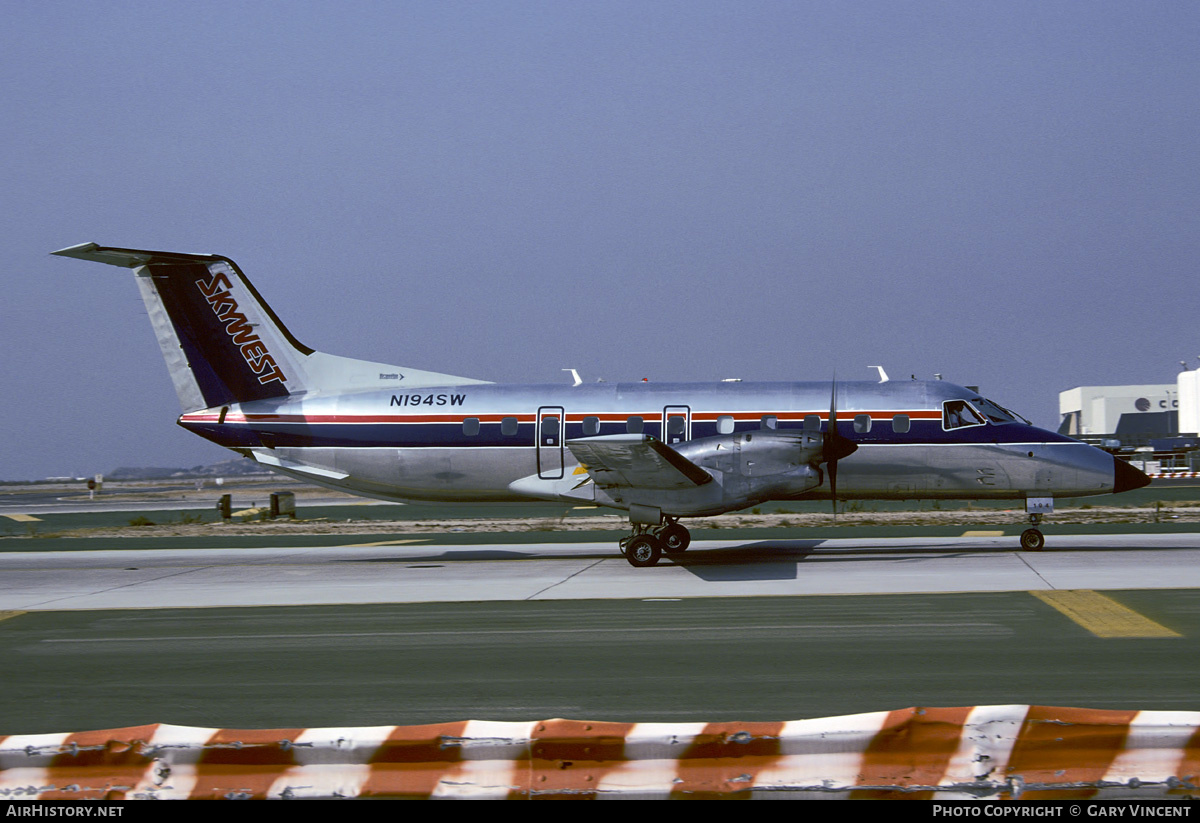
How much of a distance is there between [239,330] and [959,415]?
15.1 metres

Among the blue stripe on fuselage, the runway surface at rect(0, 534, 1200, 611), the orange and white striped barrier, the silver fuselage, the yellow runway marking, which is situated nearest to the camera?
the orange and white striped barrier

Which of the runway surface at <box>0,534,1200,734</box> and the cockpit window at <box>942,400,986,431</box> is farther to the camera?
the cockpit window at <box>942,400,986,431</box>

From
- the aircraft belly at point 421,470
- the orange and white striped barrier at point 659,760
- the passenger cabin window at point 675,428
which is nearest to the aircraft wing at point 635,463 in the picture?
the passenger cabin window at point 675,428

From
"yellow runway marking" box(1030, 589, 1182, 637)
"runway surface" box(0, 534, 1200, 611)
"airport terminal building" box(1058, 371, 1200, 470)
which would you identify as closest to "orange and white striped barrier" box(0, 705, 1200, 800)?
"yellow runway marking" box(1030, 589, 1182, 637)

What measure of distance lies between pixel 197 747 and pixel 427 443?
1579 centimetres

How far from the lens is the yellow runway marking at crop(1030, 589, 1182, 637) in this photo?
1079cm

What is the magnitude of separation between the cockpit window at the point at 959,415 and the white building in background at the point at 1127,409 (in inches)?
4673

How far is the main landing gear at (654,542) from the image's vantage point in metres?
19.0

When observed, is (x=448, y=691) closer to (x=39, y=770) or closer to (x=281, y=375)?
(x=39, y=770)

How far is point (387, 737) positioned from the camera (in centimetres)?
539

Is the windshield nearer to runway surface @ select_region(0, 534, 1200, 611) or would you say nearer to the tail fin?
runway surface @ select_region(0, 534, 1200, 611)

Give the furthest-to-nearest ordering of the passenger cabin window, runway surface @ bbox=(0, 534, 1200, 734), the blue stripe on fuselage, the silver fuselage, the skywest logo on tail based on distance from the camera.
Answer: the skywest logo on tail, the passenger cabin window, the blue stripe on fuselage, the silver fuselage, runway surface @ bbox=(0, 534, 1200, 734)

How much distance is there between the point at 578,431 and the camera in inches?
815
